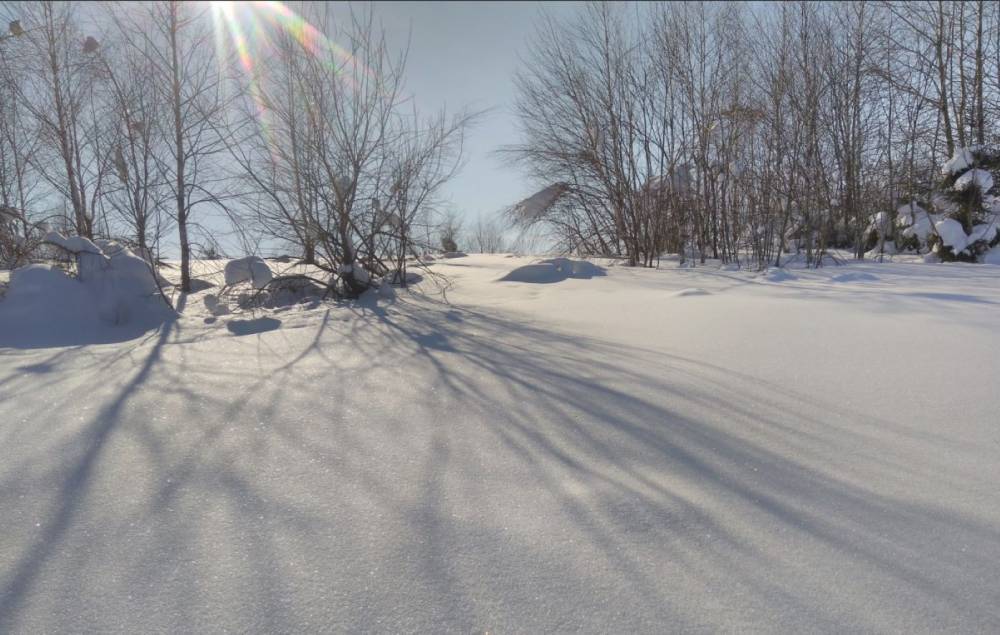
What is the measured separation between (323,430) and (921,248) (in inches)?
391

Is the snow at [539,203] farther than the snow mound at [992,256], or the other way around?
the snow at [539,203]

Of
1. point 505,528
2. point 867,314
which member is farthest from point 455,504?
point 867,314

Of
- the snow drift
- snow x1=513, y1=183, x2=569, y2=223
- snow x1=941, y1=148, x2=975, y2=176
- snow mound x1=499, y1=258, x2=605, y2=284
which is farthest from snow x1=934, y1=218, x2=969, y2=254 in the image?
the snow drift

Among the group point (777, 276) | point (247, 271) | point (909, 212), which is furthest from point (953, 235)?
point (247, 271)

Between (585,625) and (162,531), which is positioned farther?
(162,531)

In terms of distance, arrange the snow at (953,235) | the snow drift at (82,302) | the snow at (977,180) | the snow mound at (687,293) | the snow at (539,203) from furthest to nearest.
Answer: the snow at (539,203) → the snow at (953,235) → the snow at (977,180) → the snow mound at (687,293) → the snow drift at (82,302)

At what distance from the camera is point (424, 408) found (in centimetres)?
165

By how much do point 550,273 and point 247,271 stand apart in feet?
7.88

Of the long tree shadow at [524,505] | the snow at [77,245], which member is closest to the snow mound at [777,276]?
the long tree shadow at [524,505]

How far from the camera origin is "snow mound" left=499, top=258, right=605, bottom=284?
475cm

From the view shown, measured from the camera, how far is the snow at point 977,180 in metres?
7.19

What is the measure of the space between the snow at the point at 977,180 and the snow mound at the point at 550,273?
5683 millimetres

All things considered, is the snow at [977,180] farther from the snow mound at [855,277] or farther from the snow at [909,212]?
the snow mound at [855,277]

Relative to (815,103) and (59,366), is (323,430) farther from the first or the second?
(815,103)
